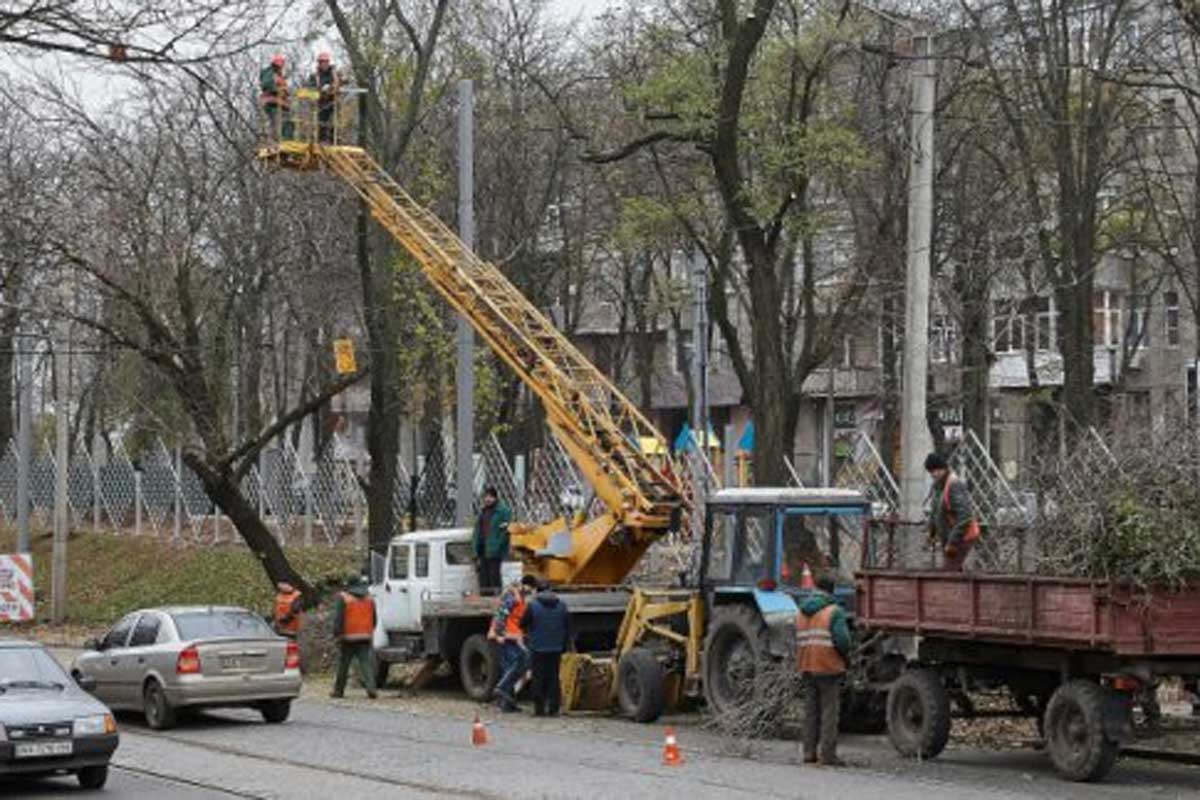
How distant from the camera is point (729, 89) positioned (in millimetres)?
29641

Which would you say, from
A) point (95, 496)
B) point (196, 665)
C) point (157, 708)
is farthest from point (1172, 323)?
point (157, 708)

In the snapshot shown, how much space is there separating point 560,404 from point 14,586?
16961 mm

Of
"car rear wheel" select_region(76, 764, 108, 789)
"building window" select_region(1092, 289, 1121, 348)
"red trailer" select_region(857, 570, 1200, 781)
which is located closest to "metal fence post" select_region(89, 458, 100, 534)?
"building window" select_region(1092, 289, 1121, 348)

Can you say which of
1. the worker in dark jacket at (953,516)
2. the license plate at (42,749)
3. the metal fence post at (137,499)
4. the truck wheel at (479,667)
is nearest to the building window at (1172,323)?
the metal fence post at (137,499)

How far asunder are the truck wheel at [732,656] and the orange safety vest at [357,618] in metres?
6.68

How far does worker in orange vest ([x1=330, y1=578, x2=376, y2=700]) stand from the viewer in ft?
91.0

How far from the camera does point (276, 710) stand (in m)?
24.7

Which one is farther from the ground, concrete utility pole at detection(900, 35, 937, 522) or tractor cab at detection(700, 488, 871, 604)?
concrete utility pole at detection(900, 35, 937, 522)

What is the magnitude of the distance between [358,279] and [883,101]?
1265 centimetres

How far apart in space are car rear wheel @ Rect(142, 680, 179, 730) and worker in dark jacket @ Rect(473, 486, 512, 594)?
5.87 meters

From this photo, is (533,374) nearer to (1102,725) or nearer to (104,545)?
(1102,725)

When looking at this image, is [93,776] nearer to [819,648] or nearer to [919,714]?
[819,648]

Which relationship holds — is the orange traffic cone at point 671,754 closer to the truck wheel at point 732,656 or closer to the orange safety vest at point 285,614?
the truck wheel at point 732,656

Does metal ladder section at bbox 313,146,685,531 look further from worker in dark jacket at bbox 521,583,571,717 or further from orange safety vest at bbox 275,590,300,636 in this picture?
orange safety vest at bbox 275,590,300,636
